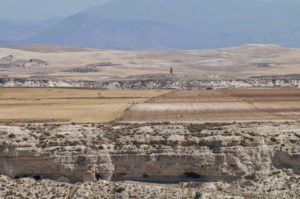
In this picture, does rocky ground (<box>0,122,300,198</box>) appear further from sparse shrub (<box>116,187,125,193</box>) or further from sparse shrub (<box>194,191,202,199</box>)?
sparse shrub (<box>194,191,202,199</box>)

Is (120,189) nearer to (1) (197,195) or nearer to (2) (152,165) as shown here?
(2) (152,165)

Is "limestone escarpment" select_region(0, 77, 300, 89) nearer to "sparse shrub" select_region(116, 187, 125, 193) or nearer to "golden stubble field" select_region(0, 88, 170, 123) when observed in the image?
"golden stubble field" select_region(0, 88, 170, 123)

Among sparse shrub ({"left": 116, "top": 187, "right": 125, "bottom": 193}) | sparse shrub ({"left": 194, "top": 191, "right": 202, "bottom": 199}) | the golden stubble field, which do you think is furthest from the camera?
the golden stubble field

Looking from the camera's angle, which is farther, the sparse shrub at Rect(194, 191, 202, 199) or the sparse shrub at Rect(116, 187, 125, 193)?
the sparse shrub at Rect(116, 187, 125, 193)

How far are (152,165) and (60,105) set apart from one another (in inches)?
1636

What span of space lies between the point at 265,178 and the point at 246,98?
156 feet

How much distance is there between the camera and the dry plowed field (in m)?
61.2

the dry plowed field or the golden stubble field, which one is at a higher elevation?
the dry plowed field

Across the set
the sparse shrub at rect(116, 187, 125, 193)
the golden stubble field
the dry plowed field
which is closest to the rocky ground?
the sparse shrub at rect(116, 187, 125, 193)

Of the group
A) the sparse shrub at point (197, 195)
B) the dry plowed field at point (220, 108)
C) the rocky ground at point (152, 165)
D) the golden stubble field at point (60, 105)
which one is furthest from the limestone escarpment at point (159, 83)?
the sparse shrub at point (197, 195)

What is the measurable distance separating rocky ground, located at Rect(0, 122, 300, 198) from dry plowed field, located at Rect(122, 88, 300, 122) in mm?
20028

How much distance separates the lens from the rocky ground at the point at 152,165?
3684 cm

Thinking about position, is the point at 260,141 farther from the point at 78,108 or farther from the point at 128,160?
the point at 78,108

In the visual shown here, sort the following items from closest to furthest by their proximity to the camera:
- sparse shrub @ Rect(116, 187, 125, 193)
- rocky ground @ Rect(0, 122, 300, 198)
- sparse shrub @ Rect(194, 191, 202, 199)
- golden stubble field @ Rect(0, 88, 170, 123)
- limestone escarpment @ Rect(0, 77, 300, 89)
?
sparse shrub @ Rect(194, 191, 202, 199), sparse shrub @ Rect(116, 187, 125, 193), rocky ground @ Rect(0, 122, 300, 198), golden stubble field @ Rect(0, 88, 170, 123), limestone escarpment @ Rect(0, 77, 300, 89)
